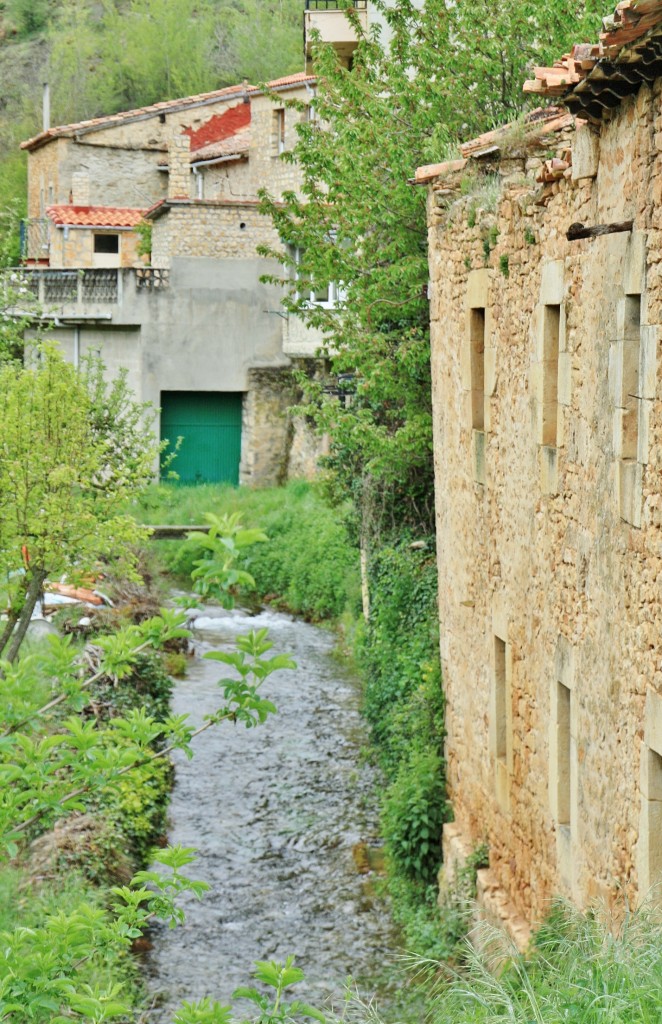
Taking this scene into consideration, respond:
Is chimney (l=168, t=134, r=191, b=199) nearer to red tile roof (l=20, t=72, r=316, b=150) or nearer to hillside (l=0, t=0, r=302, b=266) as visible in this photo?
red tile roof (l=20, t=72, r=316, b=150)

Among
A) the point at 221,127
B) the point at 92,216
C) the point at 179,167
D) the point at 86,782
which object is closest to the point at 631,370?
the point at 86,782

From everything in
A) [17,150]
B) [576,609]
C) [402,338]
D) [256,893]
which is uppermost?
[17,150]

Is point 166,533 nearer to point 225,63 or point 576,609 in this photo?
point 576,609

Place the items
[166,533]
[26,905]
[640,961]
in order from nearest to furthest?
[640,961]
[26,905]
[166,533]

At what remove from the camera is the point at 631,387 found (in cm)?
750

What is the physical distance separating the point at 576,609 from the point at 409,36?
10.2 m

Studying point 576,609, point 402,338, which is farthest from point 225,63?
point 576,609

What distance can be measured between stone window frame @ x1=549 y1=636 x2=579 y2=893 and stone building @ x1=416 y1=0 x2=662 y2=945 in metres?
0.02

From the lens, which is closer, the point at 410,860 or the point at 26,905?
the point at 26,905

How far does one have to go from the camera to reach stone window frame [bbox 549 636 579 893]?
29.2ft

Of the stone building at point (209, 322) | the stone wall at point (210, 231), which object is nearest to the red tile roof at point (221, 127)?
the stone building at point (209, 322)

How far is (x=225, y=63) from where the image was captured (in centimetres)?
5422

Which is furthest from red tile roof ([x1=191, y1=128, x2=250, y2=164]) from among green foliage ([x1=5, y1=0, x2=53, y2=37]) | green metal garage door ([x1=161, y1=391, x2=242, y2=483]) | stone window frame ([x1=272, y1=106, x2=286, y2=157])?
green foliage ([x1=5, y1=0, x2=53, y2=37])

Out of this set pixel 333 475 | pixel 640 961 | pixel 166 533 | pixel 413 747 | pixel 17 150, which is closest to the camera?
pixel 640 961
